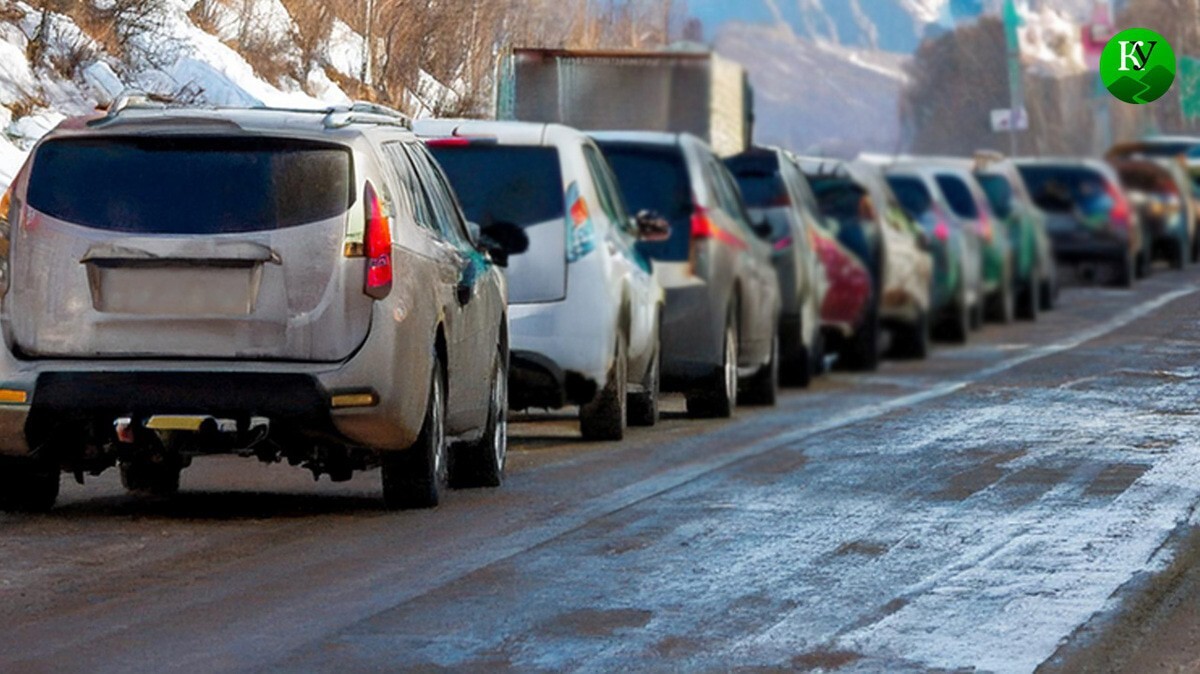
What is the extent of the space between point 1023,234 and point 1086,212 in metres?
0.78

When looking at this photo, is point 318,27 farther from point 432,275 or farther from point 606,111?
point 432,275

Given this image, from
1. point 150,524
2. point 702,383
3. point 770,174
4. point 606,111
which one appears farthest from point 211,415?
point 606,111

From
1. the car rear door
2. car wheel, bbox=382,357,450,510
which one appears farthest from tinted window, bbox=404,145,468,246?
the car rear door

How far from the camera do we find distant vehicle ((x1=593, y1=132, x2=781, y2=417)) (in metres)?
19.4

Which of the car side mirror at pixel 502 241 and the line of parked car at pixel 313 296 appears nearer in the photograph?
the line of parked car at pixel 313 296

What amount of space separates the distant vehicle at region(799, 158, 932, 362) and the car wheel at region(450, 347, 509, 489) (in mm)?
11279

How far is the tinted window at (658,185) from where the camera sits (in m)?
19.4

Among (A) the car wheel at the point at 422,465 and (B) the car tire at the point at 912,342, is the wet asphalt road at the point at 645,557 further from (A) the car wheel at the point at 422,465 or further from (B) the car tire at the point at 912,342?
(B) the car tire at the point at 912,342

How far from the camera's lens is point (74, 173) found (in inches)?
486

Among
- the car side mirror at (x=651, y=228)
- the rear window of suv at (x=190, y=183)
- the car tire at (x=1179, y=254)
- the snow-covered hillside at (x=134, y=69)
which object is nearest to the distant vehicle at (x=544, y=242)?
the car side mirror at (x=651, y=228)

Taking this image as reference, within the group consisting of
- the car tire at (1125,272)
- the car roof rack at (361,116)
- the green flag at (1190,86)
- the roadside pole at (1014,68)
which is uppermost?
the roadside pole at (1014,68)

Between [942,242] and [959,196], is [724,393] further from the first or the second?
[959,196]

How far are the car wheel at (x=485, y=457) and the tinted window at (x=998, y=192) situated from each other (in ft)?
62.3

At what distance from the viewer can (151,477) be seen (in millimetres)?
13961
